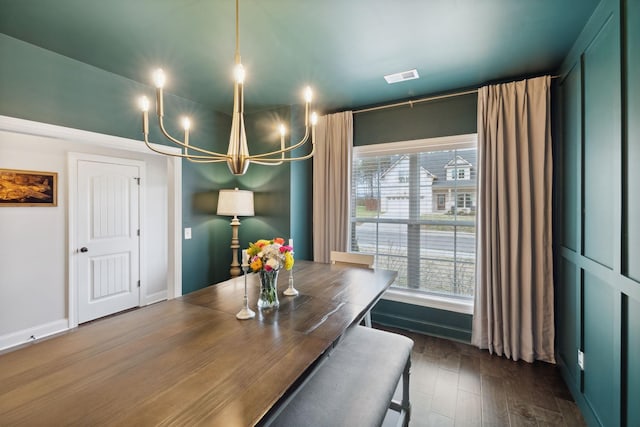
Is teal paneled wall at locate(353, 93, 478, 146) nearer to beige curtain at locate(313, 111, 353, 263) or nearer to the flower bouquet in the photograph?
beige curtain at locate(313, 111, 353, 263)

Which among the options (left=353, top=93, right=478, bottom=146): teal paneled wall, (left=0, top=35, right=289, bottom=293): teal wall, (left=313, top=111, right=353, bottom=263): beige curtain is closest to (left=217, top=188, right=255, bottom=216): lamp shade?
(left=0, top=35, right=289, bottom=293): teal wall

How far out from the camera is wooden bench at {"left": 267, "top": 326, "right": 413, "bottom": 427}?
3.65 feet

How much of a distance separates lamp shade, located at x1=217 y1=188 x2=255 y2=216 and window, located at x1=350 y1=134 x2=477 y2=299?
1.25 meters

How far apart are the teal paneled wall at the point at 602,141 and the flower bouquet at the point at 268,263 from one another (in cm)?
169

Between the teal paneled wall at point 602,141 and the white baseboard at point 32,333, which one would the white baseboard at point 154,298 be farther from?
the teal paneled wall at point 602,141

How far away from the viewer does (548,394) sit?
2039 millimetres

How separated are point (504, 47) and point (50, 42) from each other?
128 inches

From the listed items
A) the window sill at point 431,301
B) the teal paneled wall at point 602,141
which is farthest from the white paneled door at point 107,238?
the teal paneled wall at point 602,141

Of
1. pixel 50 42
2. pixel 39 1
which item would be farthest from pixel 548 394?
pixel 50 42

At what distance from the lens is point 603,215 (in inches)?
61.8

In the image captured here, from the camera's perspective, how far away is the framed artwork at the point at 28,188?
2684 mm

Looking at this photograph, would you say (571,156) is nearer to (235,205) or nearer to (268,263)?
(268,263)

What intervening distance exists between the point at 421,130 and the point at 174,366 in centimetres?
291

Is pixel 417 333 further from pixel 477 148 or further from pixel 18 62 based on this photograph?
pixel 18 62
